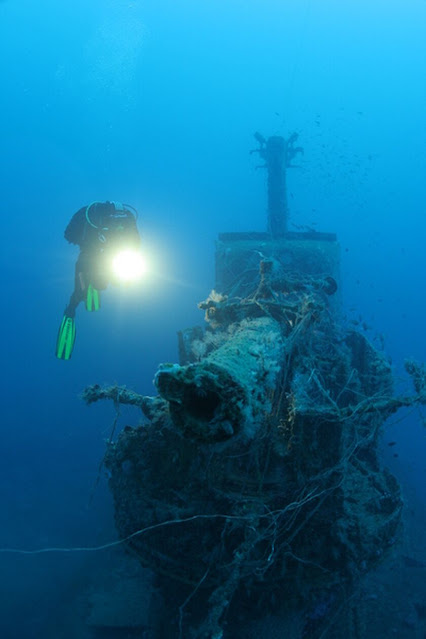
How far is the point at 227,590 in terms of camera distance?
286cm

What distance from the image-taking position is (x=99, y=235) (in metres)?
5.97

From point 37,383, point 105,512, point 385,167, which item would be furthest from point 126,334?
point 385,167

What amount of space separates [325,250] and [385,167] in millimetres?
114547

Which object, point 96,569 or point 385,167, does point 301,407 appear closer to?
point 96,569

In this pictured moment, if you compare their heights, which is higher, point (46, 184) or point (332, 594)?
point (46, 184)

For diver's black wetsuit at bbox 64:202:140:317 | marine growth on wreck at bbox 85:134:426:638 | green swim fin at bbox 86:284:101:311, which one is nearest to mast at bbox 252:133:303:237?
green swim fin at bbox 86:284:101:311

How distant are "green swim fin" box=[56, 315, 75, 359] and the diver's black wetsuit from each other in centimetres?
97

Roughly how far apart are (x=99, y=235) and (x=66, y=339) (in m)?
2.32

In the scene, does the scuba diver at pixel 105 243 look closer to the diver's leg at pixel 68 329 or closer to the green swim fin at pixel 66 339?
the diver's leg at pixel 68 329

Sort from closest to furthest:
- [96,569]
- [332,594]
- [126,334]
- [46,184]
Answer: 1. [332,594]
2. [96,569]
3. [126,334]
4. [46,184]

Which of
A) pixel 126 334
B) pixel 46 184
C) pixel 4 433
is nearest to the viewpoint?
pixel 4 433

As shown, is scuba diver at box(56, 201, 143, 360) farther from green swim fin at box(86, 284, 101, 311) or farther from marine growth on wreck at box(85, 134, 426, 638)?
marine growth on wreck at box(85, 134, 426, 638)

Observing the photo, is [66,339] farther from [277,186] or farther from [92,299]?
[277,186]

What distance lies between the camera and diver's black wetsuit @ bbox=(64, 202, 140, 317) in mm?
5785
